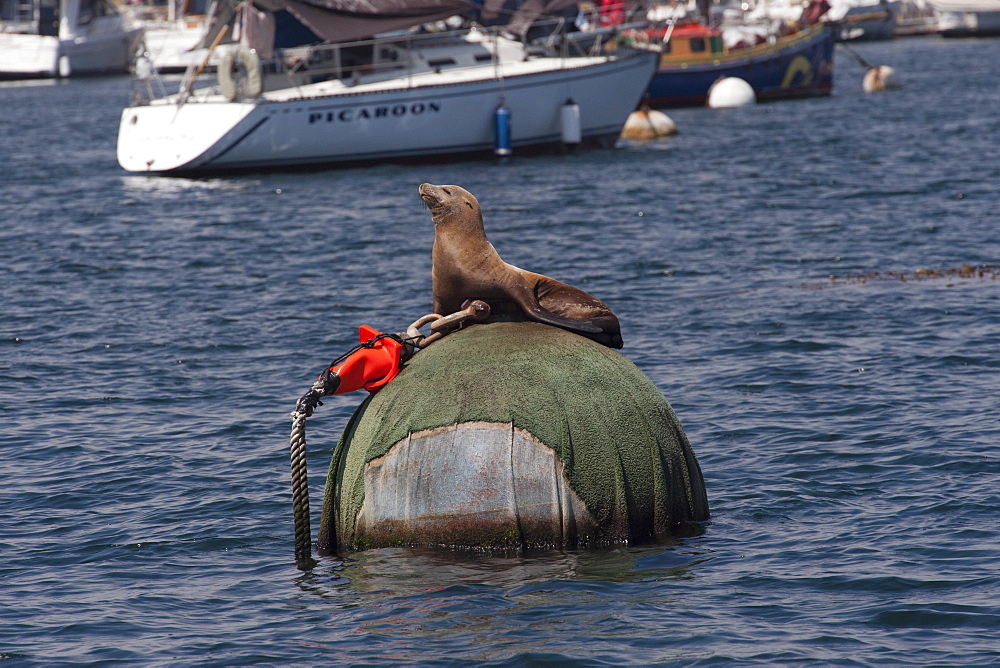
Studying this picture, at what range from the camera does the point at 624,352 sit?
13391mm

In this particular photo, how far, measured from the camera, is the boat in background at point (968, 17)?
80875 millimetres

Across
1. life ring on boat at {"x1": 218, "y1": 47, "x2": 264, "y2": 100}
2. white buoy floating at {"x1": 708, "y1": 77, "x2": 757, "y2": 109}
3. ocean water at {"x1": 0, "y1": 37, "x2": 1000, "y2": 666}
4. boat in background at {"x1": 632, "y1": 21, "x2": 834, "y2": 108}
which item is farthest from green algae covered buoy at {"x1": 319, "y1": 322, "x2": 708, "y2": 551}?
boat in background at {"x1": 632, "y1": 21, "x2": 834, "y2": 108}

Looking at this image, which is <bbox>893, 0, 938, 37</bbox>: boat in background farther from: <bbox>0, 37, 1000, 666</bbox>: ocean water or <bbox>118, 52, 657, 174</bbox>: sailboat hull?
<bbox>0, 37, 1000, 666</bbox>: ocean water

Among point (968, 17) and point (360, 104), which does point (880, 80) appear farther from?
point (968, 17)

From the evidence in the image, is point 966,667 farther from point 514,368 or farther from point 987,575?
point 514,368

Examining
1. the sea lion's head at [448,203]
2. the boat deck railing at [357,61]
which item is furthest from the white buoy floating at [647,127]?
the sea lion's head at [448,203]

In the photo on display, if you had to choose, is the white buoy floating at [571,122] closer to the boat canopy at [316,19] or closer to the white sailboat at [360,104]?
the white sailboat at [360,104]

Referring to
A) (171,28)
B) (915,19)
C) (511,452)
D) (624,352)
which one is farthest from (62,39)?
(511,452)

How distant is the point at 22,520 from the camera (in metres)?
8.93

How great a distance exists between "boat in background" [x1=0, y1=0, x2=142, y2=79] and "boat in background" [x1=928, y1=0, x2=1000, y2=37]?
51.1 metres

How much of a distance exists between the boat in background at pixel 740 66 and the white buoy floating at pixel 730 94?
3.76 feet

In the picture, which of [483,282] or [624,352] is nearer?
[483,282]

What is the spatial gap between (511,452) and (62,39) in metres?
78.2

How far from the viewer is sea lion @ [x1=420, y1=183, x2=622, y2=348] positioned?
24.8 feet
